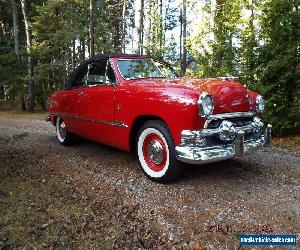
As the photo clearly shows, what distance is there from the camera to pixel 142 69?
633cm

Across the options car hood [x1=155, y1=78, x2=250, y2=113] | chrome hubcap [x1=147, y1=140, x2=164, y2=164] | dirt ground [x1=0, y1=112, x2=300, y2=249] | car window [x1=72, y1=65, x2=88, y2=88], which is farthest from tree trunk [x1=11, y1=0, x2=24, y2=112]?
car hood [x1=155, y1=78, x2=250, y2=113]

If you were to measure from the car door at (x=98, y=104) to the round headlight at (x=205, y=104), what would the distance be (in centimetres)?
189

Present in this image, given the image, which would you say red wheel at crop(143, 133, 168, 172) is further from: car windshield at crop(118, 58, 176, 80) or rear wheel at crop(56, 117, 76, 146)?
rear wheel at crop(56, 117, 76, 146)

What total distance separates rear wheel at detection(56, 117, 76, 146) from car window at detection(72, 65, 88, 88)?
1.17 meters

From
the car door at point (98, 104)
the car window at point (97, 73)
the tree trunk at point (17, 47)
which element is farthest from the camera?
the tree trunk at point (17, 47)

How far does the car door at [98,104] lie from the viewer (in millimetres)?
6070

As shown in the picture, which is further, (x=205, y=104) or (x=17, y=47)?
(x=17, y=47)

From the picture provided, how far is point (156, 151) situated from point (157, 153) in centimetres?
4

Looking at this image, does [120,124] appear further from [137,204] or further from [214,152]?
[214,152]

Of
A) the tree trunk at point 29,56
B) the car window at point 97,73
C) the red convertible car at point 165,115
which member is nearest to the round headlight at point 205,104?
the red convertible car at point 165,115

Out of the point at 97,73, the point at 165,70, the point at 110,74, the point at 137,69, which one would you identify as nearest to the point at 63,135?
the point at 97,73

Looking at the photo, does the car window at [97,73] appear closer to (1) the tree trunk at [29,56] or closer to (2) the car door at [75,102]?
(2) the car door at [75,102]

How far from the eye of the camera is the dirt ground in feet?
12.7

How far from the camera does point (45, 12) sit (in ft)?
64.7
